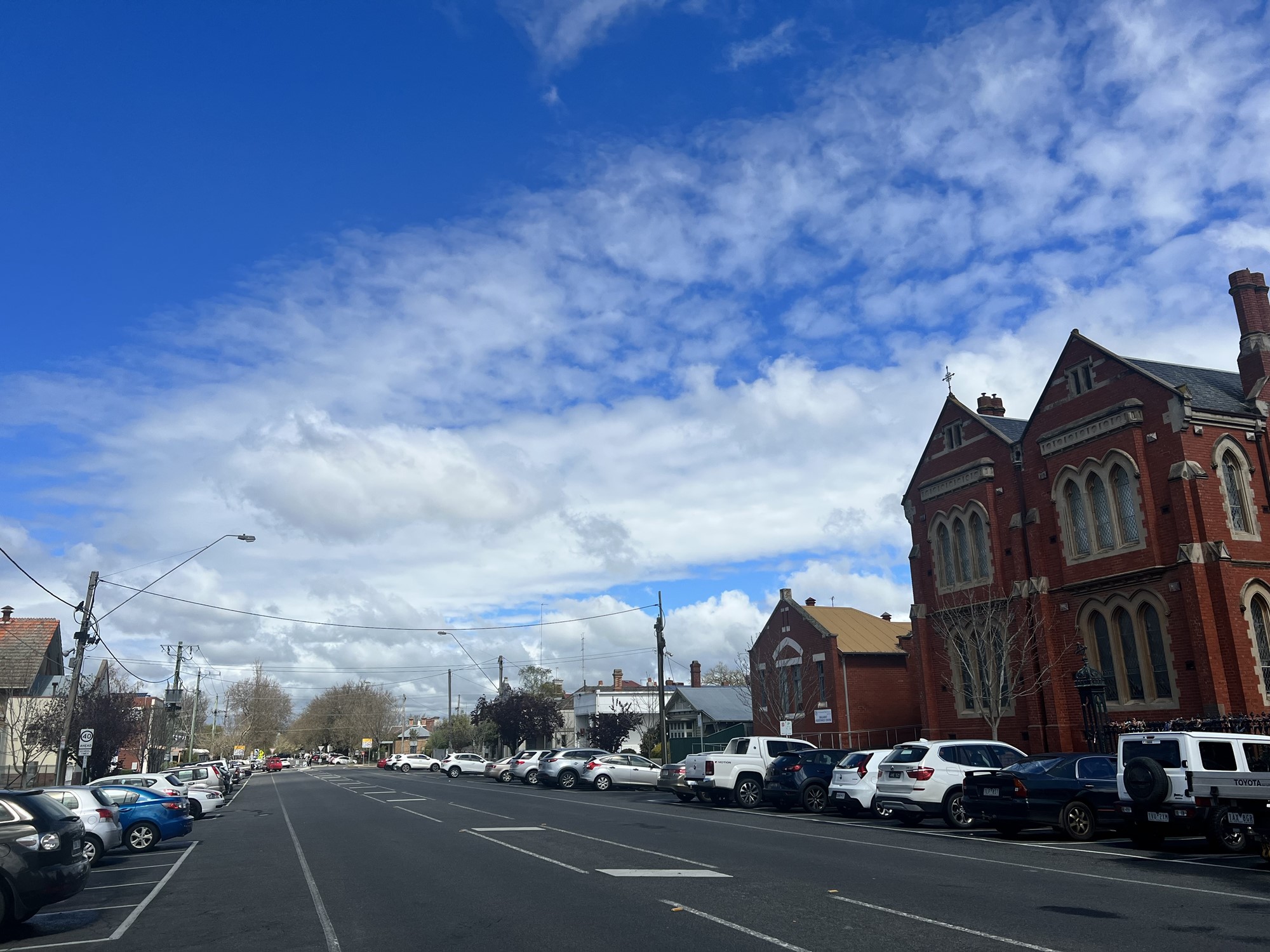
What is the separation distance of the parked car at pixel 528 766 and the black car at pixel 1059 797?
2718 cm

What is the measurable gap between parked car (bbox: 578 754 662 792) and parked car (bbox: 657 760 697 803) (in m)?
5.55

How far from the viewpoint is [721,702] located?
57.5 meters

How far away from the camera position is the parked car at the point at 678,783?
93.1 feet

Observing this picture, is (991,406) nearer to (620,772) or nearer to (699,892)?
(620,772)

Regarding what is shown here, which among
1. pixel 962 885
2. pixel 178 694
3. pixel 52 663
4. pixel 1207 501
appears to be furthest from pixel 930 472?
pixel 52 663

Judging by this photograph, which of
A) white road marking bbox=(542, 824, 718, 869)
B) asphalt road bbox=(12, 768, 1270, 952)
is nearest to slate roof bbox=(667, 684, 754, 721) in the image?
asphalt road bbox=(12, 768, 1270, 952)

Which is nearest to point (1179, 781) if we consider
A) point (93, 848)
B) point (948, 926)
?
point (948, 926)

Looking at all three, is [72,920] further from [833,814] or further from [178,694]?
[178,694]

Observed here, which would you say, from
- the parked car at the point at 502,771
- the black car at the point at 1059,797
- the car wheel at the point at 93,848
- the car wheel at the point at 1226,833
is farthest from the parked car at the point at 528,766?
the car wheel at the point at 1226,833

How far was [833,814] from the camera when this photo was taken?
2378 cm

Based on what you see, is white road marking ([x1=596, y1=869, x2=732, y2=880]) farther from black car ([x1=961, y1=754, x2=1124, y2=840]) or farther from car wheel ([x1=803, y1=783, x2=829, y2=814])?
car wheel ([x1=803, y1=783, x2=829, y2=814])

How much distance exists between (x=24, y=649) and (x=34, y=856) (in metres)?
40.6

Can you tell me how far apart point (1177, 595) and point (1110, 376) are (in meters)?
6.36

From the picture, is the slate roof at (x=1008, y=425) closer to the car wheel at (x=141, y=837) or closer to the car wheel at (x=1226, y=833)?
the car wheel at (x=1226, y=833)
